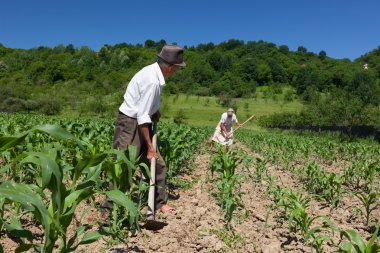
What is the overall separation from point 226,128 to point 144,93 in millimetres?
7381

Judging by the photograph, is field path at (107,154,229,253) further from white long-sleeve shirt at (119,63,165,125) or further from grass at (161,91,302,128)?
grass at (161,91,302,128)

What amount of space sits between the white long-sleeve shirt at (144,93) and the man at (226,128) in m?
6.47

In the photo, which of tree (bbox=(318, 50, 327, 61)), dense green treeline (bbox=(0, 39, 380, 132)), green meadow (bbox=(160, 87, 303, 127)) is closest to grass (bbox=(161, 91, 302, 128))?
green meadow (bbox=(160, 87, 303, 127))

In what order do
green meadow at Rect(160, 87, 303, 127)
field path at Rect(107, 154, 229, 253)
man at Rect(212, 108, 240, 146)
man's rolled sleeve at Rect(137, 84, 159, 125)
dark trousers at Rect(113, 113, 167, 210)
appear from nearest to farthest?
1. field path at Rect(107, 154, 229, 253)
2. man's rolled sleeve at Rect(137, 84, 159, 125)
3. dark trousers at Rect(113, 113, 167, 210)
4. man at Rect(212, 108, 240, 146)
5. green meadow at Rect(160, 87, 303, 127)

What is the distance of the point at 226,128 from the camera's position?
11000mm

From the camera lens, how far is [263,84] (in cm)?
8894

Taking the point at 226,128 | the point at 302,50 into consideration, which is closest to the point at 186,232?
the point at 226,128

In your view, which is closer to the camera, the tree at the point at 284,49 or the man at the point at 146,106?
the man at the point at 146,106

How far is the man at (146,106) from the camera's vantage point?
3785 mm

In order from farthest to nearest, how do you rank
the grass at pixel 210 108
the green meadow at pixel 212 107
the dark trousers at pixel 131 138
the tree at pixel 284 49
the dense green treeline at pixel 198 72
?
the tree at pixel 284 49
the dense green treeline at pixel 198 72
the grass at pixel 210 108
the green meadow at pixel 212 107
the dark trousers at pixel 131 138

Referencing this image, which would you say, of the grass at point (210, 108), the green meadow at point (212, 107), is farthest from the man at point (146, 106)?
the grass at point (210, 108)

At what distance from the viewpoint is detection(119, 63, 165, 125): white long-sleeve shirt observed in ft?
12.4

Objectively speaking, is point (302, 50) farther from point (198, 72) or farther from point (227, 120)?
point (227, 120)

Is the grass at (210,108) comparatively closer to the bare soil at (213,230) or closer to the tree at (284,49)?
the tree at (284,49)
